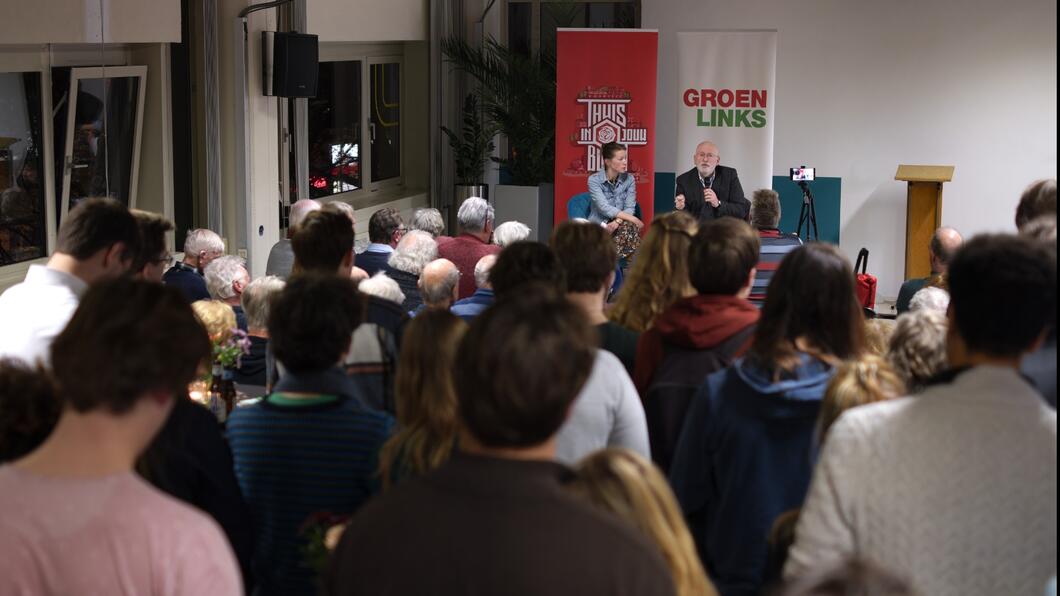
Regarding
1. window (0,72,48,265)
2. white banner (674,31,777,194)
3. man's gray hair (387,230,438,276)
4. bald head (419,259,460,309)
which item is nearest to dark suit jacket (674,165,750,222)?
white banner (674,31,777,194)

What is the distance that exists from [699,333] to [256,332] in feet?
6.74

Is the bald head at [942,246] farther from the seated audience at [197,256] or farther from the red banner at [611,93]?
the red banner at [611,93]

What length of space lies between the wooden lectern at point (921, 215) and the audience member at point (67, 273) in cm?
874

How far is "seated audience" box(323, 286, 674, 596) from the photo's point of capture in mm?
1558

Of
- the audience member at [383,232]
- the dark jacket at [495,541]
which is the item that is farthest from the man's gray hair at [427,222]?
the dark jacket at [495,541]

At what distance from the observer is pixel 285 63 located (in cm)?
877

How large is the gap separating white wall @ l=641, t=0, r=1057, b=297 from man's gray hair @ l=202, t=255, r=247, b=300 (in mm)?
6178

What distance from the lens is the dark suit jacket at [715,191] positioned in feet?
30.3

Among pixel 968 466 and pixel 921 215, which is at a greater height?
pixel 968 466

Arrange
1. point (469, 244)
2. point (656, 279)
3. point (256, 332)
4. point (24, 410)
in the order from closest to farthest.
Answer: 1. point (24, 410)
2. point (656, 279)
3. point (256, 332)
4. point (469, 244)

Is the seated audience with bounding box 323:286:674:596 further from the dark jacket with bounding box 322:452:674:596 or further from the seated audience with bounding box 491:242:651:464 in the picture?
the seated audience with bounding box 491:242:651:464

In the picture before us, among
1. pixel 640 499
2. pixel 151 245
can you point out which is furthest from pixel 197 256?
pixel 640 499

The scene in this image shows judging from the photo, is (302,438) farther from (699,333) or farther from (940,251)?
(940,251)

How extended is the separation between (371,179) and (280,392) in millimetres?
9387
